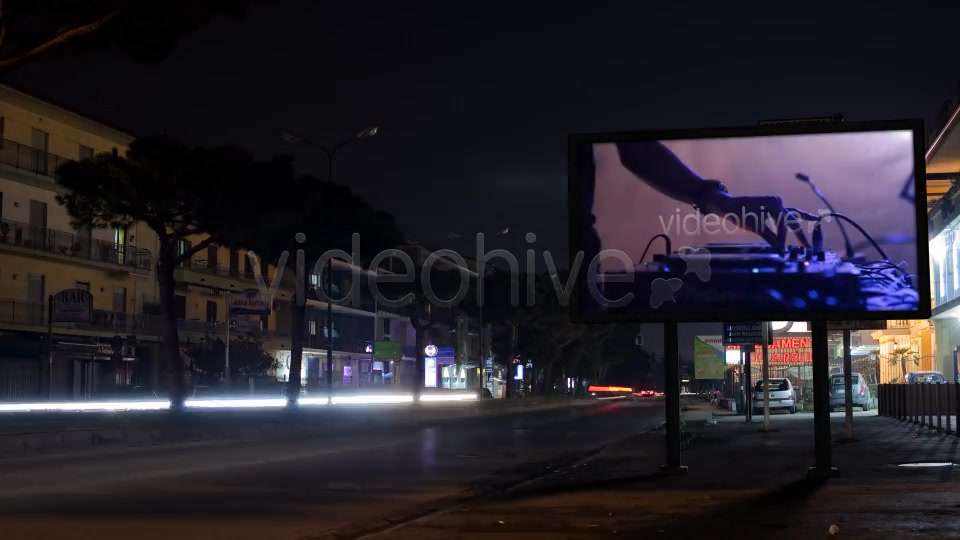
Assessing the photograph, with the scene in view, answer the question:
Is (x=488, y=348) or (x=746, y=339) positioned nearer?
(x=746, y=339)

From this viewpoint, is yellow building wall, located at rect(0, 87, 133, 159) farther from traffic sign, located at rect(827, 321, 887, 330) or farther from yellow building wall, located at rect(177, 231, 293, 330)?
traffic sign, located at rect(827, 321, 887, 330)

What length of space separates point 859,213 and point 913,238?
2.47ft

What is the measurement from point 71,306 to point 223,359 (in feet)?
55.6

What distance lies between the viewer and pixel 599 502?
13.6 metres

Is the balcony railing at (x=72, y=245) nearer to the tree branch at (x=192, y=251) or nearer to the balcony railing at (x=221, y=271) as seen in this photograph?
the balcony railing at (x=221, y=271)

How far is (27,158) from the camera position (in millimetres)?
53156

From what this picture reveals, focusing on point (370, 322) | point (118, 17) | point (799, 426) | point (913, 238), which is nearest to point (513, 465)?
point (913, 238)

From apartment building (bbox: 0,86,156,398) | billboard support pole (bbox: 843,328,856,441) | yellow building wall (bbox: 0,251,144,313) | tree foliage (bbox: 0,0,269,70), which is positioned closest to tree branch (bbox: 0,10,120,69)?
tree foliage (bbox: 0,0,269,70)

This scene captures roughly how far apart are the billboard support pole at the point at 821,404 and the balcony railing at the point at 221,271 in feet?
178

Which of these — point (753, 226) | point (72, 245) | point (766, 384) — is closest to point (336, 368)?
point (72, 245)

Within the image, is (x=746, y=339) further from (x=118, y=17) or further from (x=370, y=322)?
(x=370, y=322)

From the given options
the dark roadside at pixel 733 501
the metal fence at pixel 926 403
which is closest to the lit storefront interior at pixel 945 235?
the metal fence at pixel 926 403

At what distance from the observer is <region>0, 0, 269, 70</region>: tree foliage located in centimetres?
1784

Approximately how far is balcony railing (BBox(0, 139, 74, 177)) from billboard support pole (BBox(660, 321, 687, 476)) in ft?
133
